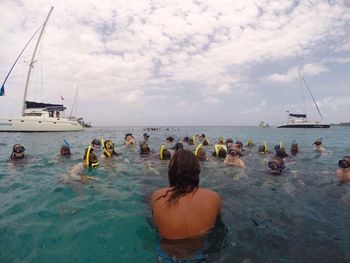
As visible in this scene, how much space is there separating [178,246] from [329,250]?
2871 millimetres

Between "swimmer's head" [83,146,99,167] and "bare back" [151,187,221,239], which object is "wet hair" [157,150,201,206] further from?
"swimmer's head" [83,146,99,167]

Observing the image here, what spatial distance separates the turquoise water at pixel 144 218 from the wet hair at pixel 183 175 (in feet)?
3.35

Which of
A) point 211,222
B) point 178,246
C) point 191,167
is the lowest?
point 178,246

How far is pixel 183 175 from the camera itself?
4.11 metres

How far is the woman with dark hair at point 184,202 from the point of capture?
4.11m

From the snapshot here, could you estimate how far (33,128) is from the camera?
145ft

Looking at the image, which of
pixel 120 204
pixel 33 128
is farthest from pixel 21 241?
pixel 33 128

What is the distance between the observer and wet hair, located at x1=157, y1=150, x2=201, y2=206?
4.11 m

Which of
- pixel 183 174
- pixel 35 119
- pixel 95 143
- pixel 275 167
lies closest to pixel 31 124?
pixel 35 119

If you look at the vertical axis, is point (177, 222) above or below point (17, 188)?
above

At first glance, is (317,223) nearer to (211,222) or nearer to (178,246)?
(211,222)

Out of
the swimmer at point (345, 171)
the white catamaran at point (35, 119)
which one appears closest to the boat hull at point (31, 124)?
the white catamaran at point (35, 119)

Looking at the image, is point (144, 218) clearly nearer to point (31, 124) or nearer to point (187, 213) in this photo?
point (187, 213)

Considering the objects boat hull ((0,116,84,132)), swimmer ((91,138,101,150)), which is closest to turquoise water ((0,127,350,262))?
swimmer ((91,138,101,150))
